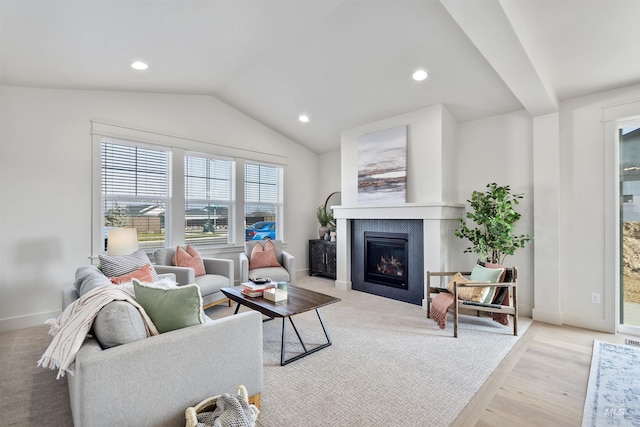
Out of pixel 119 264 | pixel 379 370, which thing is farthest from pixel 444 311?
pixel 119 264

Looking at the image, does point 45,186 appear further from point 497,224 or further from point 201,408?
point 497,224

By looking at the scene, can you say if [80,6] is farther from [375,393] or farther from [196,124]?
[375,393]

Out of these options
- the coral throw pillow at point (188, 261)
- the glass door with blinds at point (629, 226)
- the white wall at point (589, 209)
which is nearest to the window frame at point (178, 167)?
the coral throw pillow at point (188, 261)

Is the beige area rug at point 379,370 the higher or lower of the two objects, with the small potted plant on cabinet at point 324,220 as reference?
lower

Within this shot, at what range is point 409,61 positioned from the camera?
327cm

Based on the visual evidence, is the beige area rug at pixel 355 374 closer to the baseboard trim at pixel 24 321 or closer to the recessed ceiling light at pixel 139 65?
the baseboard trim at pixel 24 321

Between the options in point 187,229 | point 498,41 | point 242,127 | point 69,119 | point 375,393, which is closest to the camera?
→ point 375,393

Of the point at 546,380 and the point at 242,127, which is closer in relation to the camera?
the point at 546,380

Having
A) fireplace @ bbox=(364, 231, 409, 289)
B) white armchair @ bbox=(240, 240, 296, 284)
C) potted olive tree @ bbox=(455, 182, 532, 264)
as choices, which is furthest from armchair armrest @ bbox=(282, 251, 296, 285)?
potted olive tree @ bbox=(455, 182, 532, 264)

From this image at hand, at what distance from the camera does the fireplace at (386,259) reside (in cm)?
438

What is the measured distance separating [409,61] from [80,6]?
2937 mm

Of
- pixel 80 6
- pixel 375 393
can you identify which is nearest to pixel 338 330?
pixel 375 393

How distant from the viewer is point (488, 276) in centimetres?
328

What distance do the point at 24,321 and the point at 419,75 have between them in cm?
523
